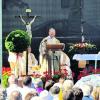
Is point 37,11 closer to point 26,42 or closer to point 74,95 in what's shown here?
point 26,42

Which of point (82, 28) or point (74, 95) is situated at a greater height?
point (82, 28)

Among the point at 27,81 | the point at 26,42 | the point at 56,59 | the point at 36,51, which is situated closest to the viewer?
the point at 27,81

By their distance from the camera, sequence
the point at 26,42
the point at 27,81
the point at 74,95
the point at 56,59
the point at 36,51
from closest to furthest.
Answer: the point at 74,95 → the point at 27,81 → the point at 26,42 → the point at 56,59 → the point at 36,51

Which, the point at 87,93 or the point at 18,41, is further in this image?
the point at 18,41

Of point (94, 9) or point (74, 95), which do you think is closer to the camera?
point (74, 95)

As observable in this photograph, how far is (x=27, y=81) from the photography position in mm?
7984

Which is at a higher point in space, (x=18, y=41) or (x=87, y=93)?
(x=18, y=41)

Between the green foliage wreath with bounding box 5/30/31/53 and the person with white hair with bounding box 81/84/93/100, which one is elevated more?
the green foliage wreath with bounding box 5/30/31/53

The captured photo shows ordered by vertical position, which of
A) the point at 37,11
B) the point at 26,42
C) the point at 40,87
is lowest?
the point at 40,87

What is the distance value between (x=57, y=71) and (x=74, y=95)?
830 centimetres

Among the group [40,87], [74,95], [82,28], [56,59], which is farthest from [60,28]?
[74,95]

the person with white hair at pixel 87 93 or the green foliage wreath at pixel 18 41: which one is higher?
the green foliage wreath at pixel 18 41

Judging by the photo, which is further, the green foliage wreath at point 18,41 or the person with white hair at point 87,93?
the green foliage wreath at point 18,41

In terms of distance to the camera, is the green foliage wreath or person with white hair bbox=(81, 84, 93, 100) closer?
person with white hair bbox=(81, 84, 93, 100)
